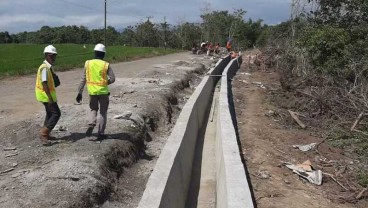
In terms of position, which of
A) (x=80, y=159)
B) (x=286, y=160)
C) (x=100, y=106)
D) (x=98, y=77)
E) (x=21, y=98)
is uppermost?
(x=98, y=77)

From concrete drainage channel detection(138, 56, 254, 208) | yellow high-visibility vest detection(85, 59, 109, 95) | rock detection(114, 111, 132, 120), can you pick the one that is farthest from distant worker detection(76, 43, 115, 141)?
rock detection(114, 111, 132, 120)

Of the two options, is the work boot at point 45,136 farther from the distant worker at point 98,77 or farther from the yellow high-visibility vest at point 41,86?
the distant worker at point 98,77

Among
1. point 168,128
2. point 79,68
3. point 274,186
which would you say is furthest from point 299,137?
point 79,68

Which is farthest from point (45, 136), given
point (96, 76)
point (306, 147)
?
point (306, 147)

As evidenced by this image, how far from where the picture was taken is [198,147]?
390 inches

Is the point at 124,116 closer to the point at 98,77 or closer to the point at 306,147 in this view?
the point at 98,77

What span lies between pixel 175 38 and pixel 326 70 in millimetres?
64104

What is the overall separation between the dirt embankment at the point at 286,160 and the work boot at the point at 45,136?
11.0 ft

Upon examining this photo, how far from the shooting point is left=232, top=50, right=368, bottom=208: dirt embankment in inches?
269

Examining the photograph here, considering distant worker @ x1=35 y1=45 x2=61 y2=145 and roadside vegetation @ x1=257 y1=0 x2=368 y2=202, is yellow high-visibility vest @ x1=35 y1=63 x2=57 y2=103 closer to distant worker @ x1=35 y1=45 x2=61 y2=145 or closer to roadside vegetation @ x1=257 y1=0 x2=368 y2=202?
distant worker @ x1=35 y1=45 x2=61 y2=145

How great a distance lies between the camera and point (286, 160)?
8844mm

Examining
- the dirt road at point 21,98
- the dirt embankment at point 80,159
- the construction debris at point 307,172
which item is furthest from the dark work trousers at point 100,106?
the construction debris at point 307,172

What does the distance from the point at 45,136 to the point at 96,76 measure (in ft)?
4.08

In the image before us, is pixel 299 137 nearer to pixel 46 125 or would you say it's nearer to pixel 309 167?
pixel 309 167
